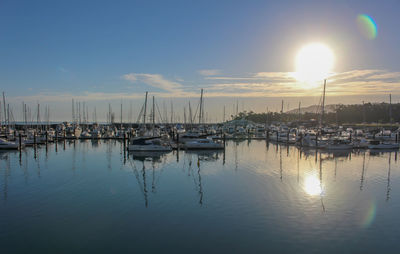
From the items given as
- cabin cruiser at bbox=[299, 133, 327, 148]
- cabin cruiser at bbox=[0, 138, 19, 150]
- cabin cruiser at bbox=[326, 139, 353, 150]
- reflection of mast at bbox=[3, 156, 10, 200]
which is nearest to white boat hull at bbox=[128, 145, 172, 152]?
reflection of mast at bbox=[3, 156, 10, 200]

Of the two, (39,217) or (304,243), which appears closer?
(304,243)

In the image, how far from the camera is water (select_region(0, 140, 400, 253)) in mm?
13609

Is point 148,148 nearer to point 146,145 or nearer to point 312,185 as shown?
point 146,145

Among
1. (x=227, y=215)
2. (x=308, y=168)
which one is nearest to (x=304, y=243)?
(x=227, y=215)

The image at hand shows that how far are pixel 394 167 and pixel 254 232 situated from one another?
90.9ft

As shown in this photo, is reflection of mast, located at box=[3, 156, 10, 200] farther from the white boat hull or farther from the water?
the white boat hull

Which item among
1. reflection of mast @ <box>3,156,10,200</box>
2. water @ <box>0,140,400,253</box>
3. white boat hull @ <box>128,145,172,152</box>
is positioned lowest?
water @ <box>0,140,400,253</box>

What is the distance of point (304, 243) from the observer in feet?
44.6

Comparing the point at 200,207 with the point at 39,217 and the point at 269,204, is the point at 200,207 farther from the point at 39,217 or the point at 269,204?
the point at 39,217

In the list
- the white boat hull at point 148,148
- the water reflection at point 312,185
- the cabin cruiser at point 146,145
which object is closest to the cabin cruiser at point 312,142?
the water reflection at point 312,185

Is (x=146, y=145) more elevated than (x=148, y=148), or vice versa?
(x=146, y=145)

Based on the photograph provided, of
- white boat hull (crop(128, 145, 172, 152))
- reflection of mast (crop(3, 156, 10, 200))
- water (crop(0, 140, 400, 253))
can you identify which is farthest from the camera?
white boat hull (crop(128, 145, 172, 152))

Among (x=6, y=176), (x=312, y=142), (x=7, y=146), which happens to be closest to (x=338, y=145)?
(x=312, y=142)

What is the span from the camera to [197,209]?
1831 cm
